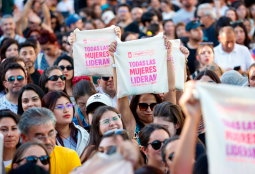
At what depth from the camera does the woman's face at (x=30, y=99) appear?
541 cm

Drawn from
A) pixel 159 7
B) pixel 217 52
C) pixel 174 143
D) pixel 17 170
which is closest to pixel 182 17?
pixel 159 7

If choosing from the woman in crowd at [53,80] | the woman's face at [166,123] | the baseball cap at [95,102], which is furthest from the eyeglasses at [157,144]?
the woman in crowd at [53,80]

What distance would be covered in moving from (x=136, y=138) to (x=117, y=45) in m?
1.29

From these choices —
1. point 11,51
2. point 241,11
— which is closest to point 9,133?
point 11,51

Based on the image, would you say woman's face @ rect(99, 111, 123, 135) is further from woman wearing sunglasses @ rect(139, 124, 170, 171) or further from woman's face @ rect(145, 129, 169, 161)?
woman's face @ rect(145, 129, 169, 161)

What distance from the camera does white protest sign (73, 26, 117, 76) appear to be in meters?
6.32

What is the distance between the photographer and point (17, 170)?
298 centimetres

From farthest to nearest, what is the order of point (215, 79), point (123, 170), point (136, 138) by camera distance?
1. point (215, 79)
2. point (136, 138)
3. point (123, 170)

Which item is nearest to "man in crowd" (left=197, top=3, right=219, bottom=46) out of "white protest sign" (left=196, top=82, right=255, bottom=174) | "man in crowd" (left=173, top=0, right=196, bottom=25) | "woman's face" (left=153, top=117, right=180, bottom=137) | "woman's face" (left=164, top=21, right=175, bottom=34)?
"woman's face" (left=164, top=21, right=175, bottom=34)

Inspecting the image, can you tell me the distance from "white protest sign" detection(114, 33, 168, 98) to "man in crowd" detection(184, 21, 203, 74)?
3276mm

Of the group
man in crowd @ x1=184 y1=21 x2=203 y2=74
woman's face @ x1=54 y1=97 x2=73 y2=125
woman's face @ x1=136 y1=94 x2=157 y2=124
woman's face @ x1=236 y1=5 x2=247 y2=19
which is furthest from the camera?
woman's face @ x1=236 y1=5 x2=247 y2=19

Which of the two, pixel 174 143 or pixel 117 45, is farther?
pixel 117 45

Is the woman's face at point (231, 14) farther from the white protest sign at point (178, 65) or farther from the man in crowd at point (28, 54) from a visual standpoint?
the man in crowd at point (28, 54)

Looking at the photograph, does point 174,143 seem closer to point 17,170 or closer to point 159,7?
point 17,170
